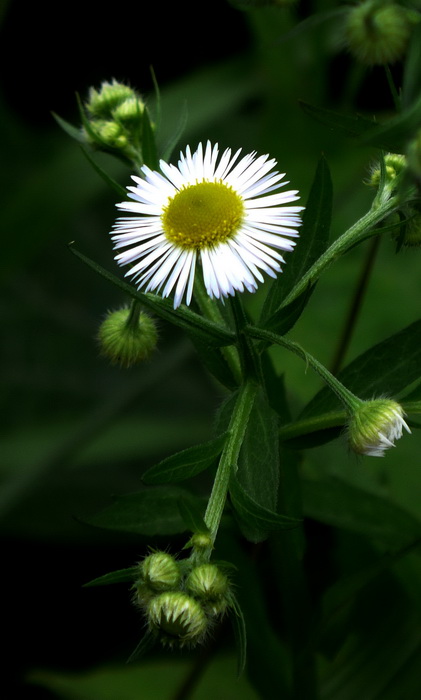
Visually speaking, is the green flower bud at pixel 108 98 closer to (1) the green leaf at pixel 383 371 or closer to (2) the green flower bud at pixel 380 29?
(2) the green flower bud at pixel 380 29

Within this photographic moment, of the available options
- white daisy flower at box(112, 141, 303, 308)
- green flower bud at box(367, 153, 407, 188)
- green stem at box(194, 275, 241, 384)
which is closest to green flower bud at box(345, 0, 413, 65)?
green flower bud at box(367, 153, 407, 188)

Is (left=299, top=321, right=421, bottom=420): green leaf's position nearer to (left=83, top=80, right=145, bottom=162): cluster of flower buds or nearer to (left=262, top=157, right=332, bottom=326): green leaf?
(left=262, top=157, right=332, bottom=326): green leaf

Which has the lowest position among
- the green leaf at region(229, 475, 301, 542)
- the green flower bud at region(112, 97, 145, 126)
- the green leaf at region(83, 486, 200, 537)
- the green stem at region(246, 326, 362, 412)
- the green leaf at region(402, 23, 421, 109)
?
the green leaf at region(83, 486, 200, 537)

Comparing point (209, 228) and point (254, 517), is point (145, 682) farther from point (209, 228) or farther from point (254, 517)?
point (209, 228)

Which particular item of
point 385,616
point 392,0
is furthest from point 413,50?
point 385,616

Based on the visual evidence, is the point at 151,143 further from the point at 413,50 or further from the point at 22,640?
the point at 22,640

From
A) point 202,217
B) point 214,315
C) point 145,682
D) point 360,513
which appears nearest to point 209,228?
point 202,217

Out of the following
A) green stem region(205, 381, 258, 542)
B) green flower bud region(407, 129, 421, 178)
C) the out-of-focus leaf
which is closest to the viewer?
green flower bud region(407, 129, 421, 178)
